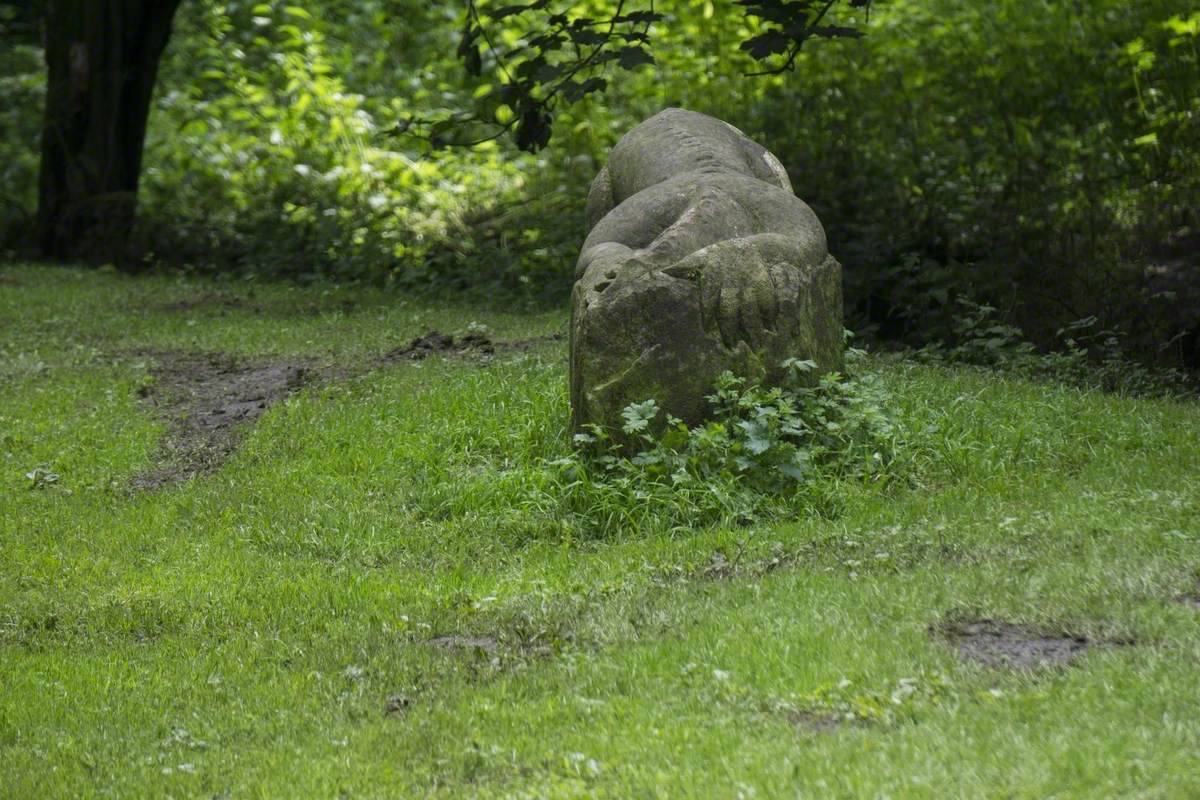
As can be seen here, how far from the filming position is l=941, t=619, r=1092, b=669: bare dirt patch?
5.23 metres

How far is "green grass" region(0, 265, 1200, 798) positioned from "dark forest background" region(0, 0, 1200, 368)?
3794 millimetres

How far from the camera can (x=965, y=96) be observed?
16000mm

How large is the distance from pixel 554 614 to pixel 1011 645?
6.14ft

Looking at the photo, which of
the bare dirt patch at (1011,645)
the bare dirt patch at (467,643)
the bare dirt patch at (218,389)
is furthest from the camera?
the bare dirt patch at (218,389)

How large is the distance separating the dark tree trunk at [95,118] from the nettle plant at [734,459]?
13.7m

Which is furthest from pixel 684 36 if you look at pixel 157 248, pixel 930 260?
pixel 157 248

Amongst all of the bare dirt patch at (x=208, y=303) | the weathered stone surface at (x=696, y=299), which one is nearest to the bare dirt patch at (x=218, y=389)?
the bare dirt patch at (x=208, y=303)

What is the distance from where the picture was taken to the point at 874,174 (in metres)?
15.7

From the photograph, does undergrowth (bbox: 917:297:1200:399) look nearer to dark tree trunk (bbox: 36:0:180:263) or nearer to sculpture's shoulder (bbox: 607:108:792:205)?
sculpture's shoulder (bbox: 607:108:792:205)

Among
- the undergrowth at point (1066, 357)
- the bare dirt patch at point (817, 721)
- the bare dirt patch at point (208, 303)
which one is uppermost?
the bare dirt patch at point (817, 721)

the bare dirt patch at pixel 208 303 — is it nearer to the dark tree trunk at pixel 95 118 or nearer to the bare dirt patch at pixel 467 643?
the dark tree trunk at pixel 95 118

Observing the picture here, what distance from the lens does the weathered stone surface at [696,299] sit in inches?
317

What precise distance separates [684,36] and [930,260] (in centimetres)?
472

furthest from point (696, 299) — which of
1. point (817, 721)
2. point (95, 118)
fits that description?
point (95, 118)
